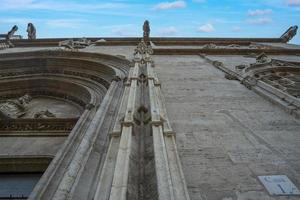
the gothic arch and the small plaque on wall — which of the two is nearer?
the small plaque on wall

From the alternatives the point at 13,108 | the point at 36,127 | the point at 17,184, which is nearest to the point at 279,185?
the point at 17,184

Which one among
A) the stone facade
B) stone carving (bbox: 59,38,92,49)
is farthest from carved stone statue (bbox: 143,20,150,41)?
the stone facade

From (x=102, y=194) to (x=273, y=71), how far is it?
8738mm

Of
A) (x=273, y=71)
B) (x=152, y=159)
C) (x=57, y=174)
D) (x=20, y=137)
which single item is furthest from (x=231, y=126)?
(x=273, y=71)

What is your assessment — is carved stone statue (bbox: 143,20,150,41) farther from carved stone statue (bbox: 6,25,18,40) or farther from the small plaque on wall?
→ the small plaque on wall

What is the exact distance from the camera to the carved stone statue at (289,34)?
1867cm

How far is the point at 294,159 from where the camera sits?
362 cm

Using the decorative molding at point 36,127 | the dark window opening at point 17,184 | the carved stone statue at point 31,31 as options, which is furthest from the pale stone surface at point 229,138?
the carved stone statue at point 31,31

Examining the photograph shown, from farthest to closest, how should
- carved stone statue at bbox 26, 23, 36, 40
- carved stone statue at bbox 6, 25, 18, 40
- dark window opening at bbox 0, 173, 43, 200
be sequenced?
1. carved stone statue at bbox 26, 23, 36, 40
2. carved stone statue at bbox 6, 25, 18, 40
3. dark window opening at bbox 0, 173, 43, 200

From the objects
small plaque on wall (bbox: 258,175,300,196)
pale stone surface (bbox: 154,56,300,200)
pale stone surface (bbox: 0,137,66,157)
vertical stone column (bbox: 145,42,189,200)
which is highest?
vertical stone column (bbox: 145,42,189,200)

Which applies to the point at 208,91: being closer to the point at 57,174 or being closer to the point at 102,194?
the point at 57,174

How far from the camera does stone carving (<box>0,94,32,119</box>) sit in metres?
7.62

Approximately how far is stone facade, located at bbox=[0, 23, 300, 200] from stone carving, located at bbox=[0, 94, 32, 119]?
0.13 feet

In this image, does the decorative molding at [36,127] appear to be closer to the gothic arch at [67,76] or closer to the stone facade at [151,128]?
the stone facade at [151,128]
